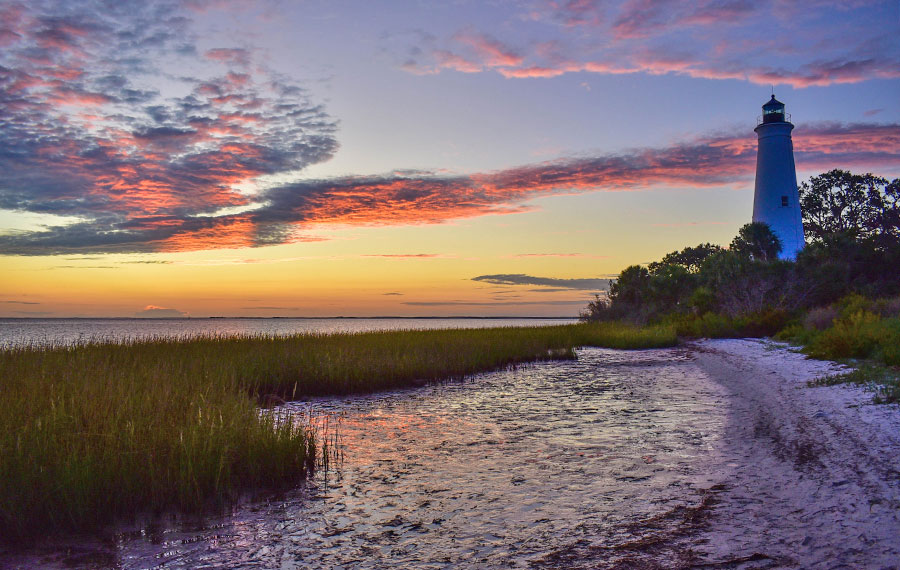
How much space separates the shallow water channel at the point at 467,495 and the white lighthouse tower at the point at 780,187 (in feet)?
128

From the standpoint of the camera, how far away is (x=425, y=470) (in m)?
8.27

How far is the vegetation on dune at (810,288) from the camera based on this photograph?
18.7 metres

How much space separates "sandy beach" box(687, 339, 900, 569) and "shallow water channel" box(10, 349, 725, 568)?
55 centimetres

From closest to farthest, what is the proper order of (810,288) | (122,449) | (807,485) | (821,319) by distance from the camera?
(807,485) < (122,449) < (821,319) < (810,288)

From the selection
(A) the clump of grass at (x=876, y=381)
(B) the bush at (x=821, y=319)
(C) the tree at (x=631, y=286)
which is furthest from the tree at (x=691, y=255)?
(A) the clump of grass at (x=876, y=381)

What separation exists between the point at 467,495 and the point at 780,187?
157ft

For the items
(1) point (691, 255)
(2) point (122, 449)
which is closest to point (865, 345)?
(2) point (122, 449)

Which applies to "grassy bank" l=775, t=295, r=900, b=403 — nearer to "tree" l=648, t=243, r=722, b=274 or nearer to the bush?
the bush

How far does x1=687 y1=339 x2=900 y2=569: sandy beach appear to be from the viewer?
4828 millimetres

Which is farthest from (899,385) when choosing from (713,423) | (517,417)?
(517,417)

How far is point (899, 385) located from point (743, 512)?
7.16 metres

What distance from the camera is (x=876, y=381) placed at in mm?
11844

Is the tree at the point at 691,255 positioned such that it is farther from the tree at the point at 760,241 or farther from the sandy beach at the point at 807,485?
the sandy beach at the point at 807,485

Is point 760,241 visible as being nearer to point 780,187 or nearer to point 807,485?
point 780,187
